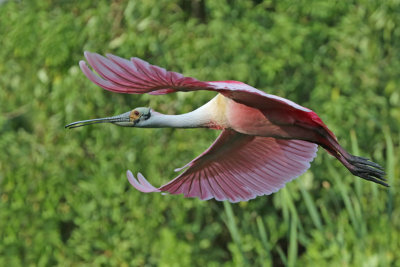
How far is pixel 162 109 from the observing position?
17.2ft

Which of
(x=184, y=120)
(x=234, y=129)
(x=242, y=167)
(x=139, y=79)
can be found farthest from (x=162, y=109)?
(x=139, y=79)

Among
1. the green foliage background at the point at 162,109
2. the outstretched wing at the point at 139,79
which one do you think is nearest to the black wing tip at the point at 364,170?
the outstretched wing at the point at 139,79

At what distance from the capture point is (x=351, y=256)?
4.60 metres

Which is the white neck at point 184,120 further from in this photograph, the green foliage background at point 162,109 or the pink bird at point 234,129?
the green foliage background at point 162,109

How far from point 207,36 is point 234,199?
7.97ft

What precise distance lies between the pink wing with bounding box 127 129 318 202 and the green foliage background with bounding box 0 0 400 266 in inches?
77.2

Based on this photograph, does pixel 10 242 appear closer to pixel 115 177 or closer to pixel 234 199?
pixel 115 177

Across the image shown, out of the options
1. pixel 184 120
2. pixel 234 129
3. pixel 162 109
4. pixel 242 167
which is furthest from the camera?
pixel 162 109

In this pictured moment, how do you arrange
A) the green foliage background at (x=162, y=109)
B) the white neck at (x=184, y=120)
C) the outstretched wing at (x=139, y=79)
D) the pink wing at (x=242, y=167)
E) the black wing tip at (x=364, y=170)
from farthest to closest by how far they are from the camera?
1. the green foliage background at (x=162, y=109)
2. the pink wing at (x=242, y=167)
3. the black wing tip at (x=364, y=170)
4. the white neck at (x=184, y=120)
5. the outstretched wing at (x=139, y=79)

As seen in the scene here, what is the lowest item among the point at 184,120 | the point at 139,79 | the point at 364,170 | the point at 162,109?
the point at 162,109

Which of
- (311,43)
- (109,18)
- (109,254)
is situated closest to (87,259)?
(109,254)

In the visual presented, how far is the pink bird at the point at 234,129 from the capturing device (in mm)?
2180

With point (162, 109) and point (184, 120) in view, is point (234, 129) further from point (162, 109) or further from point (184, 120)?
point (162, 109)

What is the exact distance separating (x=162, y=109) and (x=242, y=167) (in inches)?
86.8
